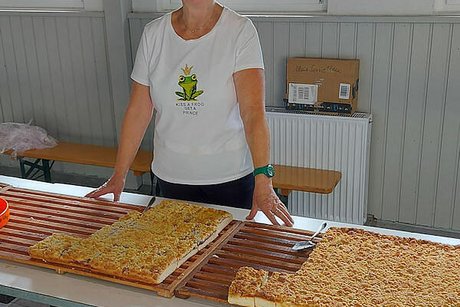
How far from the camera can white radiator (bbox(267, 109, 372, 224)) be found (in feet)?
11.7

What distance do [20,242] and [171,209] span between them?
Result: 0.45 metres

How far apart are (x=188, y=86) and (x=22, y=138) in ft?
9.34

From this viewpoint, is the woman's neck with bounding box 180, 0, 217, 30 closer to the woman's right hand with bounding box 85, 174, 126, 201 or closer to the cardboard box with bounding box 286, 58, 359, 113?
the woman's right hand with bounding box 85, 174, 126, 201

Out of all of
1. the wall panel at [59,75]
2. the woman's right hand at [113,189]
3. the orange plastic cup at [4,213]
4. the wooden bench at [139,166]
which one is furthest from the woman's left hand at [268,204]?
the wall panel at [59,75]

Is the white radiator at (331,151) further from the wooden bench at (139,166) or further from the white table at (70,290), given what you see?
the white table at (70,290)

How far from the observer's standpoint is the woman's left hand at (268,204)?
1.75 meters

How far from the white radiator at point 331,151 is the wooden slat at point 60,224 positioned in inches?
77.1

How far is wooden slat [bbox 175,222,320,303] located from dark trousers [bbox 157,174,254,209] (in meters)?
0.33

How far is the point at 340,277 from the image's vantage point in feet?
4.56

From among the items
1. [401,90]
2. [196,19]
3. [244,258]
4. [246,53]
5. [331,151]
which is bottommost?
[331,151]

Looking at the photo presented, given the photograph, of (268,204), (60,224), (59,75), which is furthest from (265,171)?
(59,75)

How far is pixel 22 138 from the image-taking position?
4.43 m

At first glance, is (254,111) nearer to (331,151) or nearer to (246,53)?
(246,53)

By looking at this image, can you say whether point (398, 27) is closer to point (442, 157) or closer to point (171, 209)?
point (442, 157)
